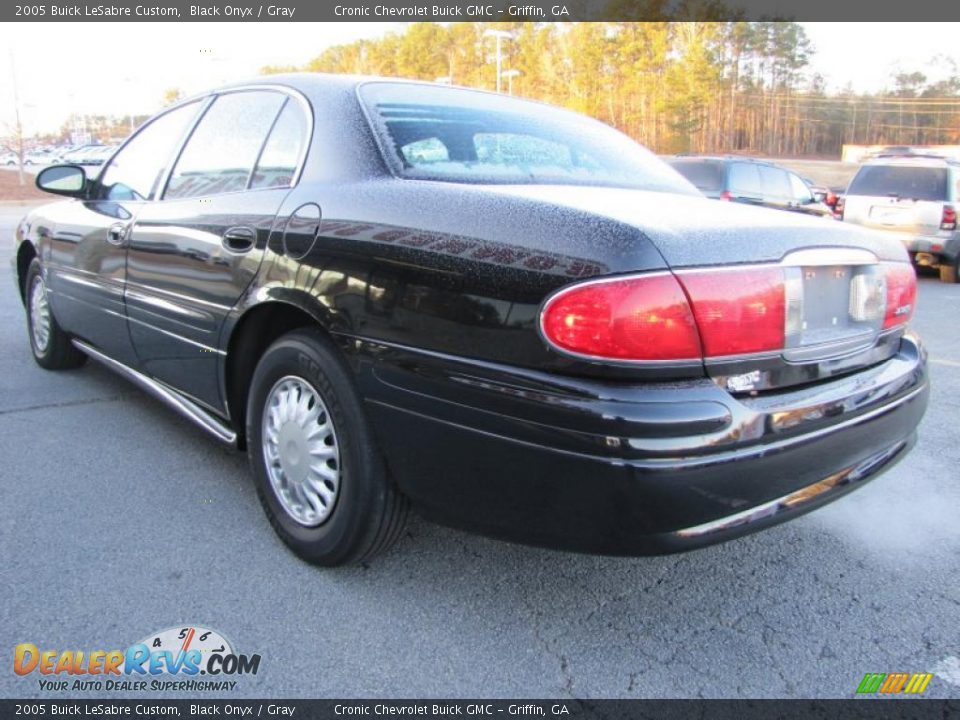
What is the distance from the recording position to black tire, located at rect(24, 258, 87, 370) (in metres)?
4.52

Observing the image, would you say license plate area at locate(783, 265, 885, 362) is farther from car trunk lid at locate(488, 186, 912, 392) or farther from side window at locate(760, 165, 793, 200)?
side window at locate(760, 165, 793, 200)

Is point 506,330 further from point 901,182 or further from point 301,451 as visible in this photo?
point 901,182

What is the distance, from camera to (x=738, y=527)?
1856mm

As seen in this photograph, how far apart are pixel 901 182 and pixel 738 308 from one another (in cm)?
1104

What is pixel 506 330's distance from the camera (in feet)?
5.94

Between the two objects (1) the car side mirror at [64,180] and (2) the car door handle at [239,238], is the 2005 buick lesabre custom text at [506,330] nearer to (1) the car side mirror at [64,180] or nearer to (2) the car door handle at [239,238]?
(2) the car door handle at [239,238]

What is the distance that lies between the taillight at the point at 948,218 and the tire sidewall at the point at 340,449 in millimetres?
10846

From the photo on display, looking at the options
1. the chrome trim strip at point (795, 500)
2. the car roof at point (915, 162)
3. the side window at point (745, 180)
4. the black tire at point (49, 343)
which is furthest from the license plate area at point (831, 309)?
the car roof at point (915, 162)

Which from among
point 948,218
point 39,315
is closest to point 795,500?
point 39,315

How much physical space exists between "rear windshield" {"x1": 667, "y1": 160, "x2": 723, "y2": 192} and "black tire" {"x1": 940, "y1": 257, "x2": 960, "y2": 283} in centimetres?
346

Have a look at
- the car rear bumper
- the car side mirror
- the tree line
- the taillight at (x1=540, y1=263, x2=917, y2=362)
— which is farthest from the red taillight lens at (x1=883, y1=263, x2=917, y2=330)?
the tree line
